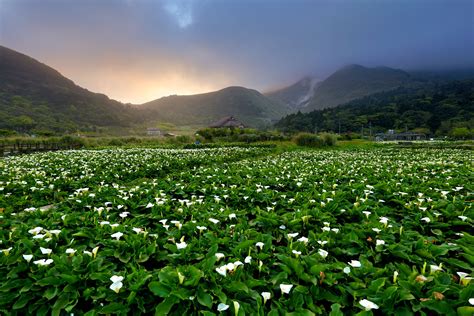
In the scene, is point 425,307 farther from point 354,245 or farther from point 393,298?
point 354,245


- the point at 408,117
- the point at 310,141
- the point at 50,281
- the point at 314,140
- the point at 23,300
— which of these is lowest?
the point at 310,141

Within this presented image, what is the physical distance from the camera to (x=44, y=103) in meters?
102

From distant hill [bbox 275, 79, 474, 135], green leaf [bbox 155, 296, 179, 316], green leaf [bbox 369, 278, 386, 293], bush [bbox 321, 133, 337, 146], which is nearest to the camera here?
green leaf [bbox 155, 296, 179, 316]

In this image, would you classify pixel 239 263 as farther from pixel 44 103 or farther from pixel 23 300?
pixel 44 103

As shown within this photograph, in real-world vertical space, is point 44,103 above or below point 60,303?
above

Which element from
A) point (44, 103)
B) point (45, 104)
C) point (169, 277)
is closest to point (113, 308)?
point (169, 277)

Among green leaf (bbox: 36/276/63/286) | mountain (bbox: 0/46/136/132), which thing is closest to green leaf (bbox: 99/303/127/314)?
green leaf (bbox: 36/276/63/286)

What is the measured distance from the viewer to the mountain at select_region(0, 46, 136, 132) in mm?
81256

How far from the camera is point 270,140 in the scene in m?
42.2

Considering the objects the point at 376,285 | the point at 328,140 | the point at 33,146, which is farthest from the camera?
the point at 328,140

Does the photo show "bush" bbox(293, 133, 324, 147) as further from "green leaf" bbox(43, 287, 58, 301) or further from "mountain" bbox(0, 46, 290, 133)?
"mountain" bbox(0, 46, 290, 133)

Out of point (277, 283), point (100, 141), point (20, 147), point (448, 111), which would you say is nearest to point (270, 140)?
point (100, 141)

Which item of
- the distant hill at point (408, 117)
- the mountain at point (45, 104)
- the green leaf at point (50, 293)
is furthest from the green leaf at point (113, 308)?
the mountain at point (45, 104)

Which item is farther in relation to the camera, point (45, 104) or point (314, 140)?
point (45, 104)
